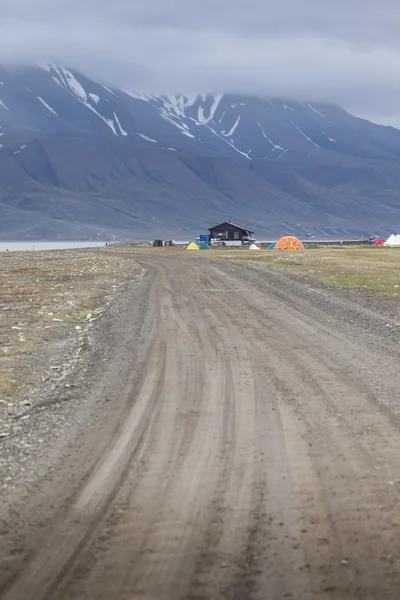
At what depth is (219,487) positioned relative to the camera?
996cm

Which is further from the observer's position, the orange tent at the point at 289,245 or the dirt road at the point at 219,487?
the orange tent at the point at 289,245

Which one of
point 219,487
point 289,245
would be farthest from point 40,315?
point 289,245

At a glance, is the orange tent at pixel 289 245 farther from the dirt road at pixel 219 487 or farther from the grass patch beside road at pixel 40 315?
the dirt road at pixel 219 487

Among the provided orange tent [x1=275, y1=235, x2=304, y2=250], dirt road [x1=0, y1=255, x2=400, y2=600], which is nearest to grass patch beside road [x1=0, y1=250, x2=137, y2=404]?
dirt road [x1=0, y1=255, x2=400, y2=600]

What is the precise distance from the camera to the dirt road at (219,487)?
7.61 metres

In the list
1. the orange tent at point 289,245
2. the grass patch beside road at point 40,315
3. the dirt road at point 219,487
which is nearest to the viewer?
the dirt road at point 219,487

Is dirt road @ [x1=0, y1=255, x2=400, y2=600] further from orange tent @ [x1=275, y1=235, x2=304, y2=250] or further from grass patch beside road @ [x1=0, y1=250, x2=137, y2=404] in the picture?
orange tent @ [x1=275, y1=235, x2=304, y2=250]

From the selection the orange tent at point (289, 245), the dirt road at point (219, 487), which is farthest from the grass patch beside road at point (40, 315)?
the orange tent at point (289, 245)

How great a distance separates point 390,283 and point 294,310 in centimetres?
1718

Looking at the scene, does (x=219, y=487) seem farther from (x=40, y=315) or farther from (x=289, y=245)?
(x=289, y=245)

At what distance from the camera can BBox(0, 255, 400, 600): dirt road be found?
7.61 m

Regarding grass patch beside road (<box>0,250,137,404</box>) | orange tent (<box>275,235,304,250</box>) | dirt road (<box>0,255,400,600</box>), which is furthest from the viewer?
orange tent (<box>275,235,304,250</box>)

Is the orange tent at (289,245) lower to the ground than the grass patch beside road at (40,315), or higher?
higher

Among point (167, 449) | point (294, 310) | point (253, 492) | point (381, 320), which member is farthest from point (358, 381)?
point (294, 310)
